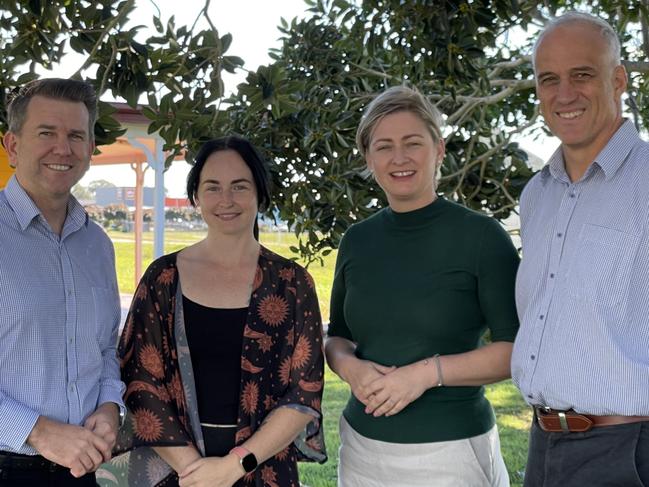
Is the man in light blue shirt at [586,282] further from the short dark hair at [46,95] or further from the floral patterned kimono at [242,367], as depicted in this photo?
the short dark hair at [46,95]

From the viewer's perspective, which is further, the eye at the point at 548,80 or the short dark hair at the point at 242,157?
the short dark hair at the point at 242,157

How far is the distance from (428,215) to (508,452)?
537cm

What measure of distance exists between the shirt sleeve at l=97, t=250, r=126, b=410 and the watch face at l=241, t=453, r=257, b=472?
1.37 ft

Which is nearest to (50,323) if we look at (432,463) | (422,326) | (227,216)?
(227,216)

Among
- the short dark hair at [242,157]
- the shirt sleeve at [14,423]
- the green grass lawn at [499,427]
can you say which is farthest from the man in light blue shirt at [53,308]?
the green grass lawn at [499,427]

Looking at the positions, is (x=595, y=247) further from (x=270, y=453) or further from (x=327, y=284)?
(x=327, y=284)

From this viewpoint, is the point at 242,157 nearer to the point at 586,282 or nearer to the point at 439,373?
the point at 439,373

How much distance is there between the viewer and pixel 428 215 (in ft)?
8.61

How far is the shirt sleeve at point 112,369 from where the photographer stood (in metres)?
2.46

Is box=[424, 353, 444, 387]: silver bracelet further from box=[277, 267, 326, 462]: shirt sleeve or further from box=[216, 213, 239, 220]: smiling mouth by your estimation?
box=[216, 213, 239, 220]: smiling mouth

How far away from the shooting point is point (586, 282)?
2164 mm

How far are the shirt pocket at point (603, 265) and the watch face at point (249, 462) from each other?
1.12 metres

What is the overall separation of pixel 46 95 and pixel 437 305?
140 centimetres

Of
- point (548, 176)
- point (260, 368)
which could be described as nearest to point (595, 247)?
point (548, 176)
